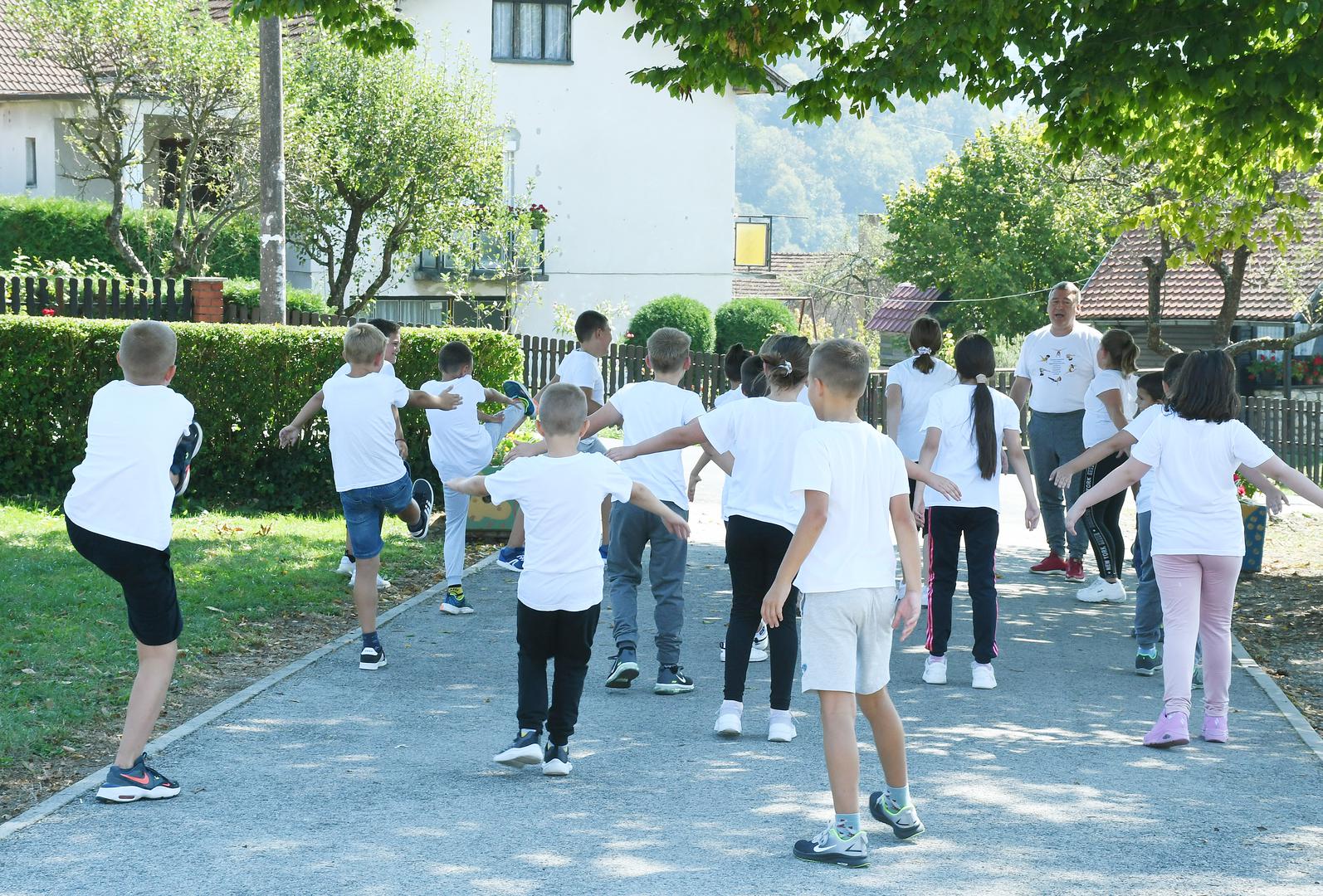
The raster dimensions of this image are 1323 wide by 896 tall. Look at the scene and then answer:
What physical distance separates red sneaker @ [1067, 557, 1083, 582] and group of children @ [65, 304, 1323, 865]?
7.88ft

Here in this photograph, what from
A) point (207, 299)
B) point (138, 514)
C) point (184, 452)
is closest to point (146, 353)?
point (184, 452)

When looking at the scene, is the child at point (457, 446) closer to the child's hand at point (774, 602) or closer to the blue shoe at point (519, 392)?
the blue shoe at point (519, 392)

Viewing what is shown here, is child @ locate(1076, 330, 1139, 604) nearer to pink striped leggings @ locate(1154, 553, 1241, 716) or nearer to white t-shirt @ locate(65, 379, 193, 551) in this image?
pink striped leggings @ locate(1154, 553, 1241, 716)

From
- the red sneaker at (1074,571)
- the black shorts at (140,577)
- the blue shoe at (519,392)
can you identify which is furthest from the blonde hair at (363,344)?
the red sneaker at (1074,571)

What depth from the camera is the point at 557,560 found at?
19.2 ft

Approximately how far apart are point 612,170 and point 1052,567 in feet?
82.9

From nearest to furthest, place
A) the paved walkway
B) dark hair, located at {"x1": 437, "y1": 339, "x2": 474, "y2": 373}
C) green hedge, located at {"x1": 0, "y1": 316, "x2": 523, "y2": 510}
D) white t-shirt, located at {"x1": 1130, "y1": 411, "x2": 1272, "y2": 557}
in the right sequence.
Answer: the paved walkway
white t-shirt, located at {"x1": 1130, "y1": 411, "x2": 1272, "y2": 557}
dark hair, located at {"x1": 437, "y1": 339, "x2": 474, "y2": 373}
green hedge, located at {"x1": 0, "y1": 316, "x2": 523, "y2": 510}

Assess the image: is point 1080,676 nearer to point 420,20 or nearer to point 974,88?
point 974,88

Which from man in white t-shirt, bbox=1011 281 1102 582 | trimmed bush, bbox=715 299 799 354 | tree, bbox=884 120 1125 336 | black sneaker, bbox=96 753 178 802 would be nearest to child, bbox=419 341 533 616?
black sneaker, bbox=96 753 178 802

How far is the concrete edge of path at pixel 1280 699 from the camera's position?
6.78 m

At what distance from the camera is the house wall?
34.4 meters

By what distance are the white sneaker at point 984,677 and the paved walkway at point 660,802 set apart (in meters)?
0.07

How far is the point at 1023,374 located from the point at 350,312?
17167mm

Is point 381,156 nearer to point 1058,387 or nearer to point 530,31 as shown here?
point 530,31
